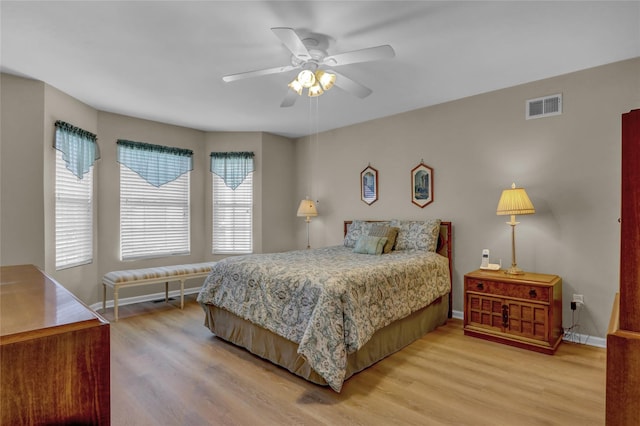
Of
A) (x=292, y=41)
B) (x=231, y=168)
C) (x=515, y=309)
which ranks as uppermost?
(x=292, y=41)

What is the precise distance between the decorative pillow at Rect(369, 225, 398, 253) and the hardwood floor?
108cm

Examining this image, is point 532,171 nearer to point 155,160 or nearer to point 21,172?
point 155,160

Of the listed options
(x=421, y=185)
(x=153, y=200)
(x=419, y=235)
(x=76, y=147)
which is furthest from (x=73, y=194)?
(x=421, y=185)

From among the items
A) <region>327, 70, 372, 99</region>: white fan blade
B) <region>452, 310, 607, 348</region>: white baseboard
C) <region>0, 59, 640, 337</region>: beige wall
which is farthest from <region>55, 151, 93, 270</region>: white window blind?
<region>452, 310, 607, 348</region>: white baseboard

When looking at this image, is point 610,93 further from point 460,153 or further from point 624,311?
point 624,311

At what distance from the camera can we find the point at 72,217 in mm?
3977

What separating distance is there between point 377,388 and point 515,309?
5.32ft

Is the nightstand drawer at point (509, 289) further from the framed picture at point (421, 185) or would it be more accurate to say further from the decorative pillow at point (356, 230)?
the decorative pillow at point (356, 230)

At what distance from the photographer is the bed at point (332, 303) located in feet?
7.68

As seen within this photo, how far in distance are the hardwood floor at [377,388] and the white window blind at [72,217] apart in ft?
4.65

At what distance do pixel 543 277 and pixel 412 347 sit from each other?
1.41 m

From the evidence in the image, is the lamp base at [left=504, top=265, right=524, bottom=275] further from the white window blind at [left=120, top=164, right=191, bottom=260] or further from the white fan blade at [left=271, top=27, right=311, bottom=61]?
the white window blind at [left=120, top=164, right=191, bottom=260]

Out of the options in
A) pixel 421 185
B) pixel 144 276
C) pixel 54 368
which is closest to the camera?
pixel 54 368

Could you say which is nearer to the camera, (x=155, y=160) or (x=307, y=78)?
(x=307, y=78)
